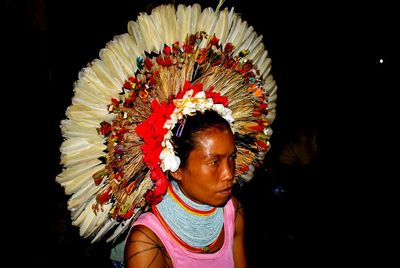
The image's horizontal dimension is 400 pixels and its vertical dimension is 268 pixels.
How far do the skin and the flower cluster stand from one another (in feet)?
0.34

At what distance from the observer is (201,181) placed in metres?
1.76

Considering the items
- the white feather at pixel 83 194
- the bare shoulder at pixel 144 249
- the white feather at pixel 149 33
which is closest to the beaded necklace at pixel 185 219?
the bare shoulder at pixel 144 249

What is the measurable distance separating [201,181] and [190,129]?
0.84 feet

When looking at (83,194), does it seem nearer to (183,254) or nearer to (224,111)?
(183,254)

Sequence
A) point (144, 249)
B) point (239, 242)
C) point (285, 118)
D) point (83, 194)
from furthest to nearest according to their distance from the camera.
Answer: point (285, 118) → point (239, 242) → point (83, 194) → point (144, 249)

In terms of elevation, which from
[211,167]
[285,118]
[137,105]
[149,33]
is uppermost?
Answer: [285,118]

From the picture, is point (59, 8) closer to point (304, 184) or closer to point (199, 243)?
point (199, 243)

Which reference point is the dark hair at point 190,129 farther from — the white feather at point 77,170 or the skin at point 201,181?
the white feather at point 77,170

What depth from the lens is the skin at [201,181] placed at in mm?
1698

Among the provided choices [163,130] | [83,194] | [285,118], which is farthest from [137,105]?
[285,118]

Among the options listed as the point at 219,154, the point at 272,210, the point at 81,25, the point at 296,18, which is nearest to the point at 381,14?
the point at 296,18

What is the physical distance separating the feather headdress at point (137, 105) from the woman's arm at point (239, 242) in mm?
569

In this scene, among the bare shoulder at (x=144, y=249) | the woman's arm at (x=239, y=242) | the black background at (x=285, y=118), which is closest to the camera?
the bare shoulder at (x=144, y=249)

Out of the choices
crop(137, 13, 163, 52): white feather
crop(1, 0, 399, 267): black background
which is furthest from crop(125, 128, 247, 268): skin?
crop(1, 0, 399, 267): black background
